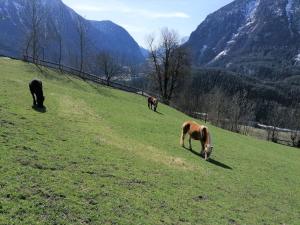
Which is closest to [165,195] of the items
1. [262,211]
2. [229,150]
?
[262,211]

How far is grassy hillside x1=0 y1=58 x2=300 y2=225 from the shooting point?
13.3 meters

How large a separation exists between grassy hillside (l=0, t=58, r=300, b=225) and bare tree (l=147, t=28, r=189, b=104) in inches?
2022

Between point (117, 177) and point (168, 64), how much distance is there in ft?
219

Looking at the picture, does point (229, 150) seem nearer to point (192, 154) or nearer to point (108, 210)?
point (192, 154)

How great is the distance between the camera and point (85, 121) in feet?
94.1

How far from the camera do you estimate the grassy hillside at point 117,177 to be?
13266 millimetres

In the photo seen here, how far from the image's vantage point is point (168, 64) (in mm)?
82375

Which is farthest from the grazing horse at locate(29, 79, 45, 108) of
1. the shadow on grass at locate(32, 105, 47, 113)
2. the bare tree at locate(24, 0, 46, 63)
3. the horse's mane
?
the bare tree at locate(24, 0, 46, 63)

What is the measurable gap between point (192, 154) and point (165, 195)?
10.3m

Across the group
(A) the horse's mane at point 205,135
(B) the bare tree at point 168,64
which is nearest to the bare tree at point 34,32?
(B) the bare tree at point 168,64

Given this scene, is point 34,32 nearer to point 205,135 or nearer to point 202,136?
point 202,136

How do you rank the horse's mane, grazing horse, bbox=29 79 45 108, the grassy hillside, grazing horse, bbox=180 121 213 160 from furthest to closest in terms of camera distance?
grazing horse, bbox=29 79 45 108 < the horse's mane < grazing horse, bbox=180 121 213 160 < the grassy hillside

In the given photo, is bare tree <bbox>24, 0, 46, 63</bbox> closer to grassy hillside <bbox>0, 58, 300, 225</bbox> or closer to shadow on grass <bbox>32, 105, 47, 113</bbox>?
shadow on grass <bbox>32, 105, 47, 113</bbox>

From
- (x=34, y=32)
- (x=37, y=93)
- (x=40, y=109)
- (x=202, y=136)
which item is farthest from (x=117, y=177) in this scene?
(x=34, y=32)
